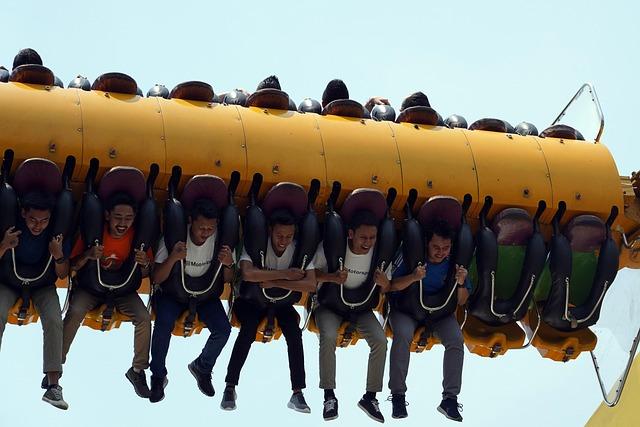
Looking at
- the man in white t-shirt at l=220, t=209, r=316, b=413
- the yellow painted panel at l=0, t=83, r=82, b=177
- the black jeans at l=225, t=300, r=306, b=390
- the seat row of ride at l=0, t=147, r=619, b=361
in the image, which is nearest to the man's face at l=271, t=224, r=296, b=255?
the man in white t-shirt at l=220, t=209, r=316, b=413

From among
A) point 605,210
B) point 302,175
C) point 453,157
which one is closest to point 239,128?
point 302,175

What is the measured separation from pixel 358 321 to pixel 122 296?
2.25 meters

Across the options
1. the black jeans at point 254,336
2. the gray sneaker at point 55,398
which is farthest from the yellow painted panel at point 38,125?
the black jeans at point 254,336

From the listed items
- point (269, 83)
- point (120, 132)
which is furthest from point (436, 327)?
point (120, 132)

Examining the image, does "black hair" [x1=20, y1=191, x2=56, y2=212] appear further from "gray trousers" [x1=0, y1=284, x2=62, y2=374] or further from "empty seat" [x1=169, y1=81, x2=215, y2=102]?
"empty seat" [x1=169, y1=81, x2=215, y2=102]

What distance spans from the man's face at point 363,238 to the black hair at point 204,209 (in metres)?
1.32

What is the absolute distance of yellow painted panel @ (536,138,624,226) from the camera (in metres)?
18.8

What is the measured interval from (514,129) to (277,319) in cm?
324

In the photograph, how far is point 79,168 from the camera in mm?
17266

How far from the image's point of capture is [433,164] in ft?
60.3

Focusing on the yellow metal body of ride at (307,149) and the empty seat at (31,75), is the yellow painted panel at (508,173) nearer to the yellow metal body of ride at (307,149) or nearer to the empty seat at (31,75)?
the yellow metal body of ride at (307,149)

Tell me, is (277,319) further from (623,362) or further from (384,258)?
(623,362)

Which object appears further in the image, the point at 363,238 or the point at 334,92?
the point at 334,92

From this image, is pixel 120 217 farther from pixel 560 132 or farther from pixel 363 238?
pixel 560 132
